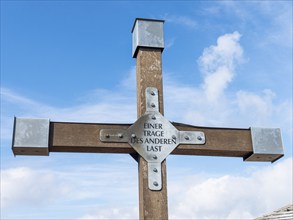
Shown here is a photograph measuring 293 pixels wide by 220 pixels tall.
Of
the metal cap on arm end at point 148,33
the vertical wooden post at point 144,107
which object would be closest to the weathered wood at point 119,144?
the vertical wooden post at point 144,107

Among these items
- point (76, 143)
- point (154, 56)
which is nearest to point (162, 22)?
point (154, 56)

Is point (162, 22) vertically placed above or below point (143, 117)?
above

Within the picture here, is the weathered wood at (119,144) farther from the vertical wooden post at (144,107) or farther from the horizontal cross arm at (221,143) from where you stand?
the vertical wooden post at (144,107)

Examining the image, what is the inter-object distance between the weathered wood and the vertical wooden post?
0.95 feet

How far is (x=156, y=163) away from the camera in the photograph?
487 cm

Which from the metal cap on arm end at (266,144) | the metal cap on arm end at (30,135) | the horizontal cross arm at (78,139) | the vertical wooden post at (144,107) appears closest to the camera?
the vertical wooden post at (144,107)

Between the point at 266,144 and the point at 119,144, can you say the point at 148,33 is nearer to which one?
the point at 119,144

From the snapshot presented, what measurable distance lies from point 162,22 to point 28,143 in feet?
6.50

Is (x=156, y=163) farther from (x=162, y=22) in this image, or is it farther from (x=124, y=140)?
(x=162, y=22)

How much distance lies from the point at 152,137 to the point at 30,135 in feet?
4.03

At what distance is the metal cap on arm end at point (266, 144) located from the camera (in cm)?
534

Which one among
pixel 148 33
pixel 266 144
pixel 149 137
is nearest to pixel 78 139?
pixel 149 137

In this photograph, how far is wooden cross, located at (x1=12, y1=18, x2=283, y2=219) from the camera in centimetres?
479

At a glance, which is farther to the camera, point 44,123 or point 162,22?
point 162,22
